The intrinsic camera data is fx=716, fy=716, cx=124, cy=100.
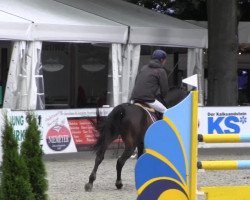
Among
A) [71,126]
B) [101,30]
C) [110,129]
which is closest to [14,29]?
[101,30]

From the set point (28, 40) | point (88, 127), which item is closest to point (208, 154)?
point (88, 127)

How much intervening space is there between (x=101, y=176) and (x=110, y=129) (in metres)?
1.84

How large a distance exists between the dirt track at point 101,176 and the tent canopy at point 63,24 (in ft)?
11.0

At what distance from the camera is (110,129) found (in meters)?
11.5

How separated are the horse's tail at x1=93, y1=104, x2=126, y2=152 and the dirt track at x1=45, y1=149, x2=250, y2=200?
0.74 metres

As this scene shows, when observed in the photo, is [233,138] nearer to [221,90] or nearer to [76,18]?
[76,18]

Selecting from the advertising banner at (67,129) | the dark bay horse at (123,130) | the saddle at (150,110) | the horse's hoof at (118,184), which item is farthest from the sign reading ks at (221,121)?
the horse's hoof at (118,184)

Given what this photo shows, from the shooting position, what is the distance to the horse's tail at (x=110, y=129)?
1138 centimetres

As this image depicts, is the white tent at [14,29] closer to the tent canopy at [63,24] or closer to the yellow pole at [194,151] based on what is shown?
the tent canopy at [63,24]

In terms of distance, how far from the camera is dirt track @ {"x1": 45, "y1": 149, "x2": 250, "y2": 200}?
1083cm

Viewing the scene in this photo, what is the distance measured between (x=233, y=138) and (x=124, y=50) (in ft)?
38.0

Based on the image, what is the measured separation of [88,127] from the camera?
15492 mm

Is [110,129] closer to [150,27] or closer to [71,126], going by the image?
[71,126]

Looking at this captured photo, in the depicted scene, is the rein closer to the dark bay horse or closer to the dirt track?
the dark bay horse
